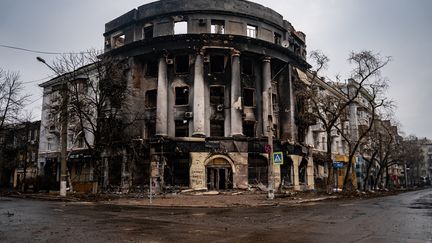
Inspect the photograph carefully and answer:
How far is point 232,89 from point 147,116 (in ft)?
27.5

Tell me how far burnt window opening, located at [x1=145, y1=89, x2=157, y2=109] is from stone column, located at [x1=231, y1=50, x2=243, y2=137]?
755cm

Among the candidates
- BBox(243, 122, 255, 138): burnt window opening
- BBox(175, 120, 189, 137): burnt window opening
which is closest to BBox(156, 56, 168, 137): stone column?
BBox(175, 120, 189, 137): burnt window opening

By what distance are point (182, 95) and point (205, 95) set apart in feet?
7.44

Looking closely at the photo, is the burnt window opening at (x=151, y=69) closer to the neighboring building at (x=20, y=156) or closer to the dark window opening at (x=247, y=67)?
the dark window opening at (x=247, y=67)

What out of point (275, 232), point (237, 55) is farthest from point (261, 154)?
point (275, 232)

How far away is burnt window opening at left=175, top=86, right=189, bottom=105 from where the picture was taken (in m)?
32.9

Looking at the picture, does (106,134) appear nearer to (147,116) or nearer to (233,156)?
(147,116)

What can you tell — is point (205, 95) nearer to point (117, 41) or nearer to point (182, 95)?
point (182, 95)

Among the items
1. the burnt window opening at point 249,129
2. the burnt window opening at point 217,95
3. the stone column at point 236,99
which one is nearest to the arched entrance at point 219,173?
the stone column at point 236,99

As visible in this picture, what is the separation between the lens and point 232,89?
32.0m

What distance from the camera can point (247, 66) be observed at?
34.8 metres

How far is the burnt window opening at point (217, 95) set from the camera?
32844mm

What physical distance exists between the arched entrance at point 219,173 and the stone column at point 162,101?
4.89 metres

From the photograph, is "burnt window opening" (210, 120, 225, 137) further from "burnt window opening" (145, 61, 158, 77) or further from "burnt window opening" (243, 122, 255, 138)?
"burnt window opening" (145, 61, 158, 77)
